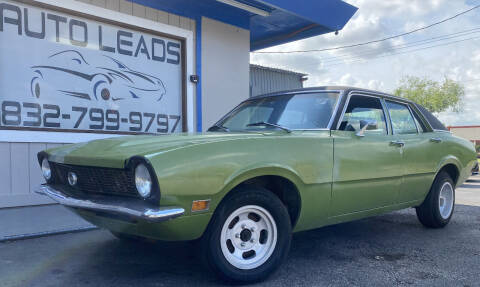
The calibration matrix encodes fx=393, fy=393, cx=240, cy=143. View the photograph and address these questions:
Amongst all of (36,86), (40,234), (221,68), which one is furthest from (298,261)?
(221,68)

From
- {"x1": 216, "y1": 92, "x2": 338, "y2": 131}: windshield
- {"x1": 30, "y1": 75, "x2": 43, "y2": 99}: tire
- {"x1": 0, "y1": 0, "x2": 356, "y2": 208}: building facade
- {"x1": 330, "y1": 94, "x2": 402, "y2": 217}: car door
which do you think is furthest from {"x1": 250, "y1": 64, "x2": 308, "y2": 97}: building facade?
{"x1": 330, "y1": 94, "x2": 402, "y2": 217}: car door

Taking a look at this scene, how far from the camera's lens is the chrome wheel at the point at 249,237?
2.86 meters

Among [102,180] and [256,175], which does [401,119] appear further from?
[102,180]

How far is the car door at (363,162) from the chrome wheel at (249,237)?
0.74 m

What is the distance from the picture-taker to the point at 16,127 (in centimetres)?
Answer: 542

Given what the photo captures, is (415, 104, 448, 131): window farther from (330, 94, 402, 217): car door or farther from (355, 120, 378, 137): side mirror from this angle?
(355, 120, 378, 137): side mirror

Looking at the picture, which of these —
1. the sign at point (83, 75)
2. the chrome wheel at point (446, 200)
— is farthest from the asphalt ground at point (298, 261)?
the sign at point (83, 75)

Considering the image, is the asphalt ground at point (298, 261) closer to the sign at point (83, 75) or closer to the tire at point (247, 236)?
the tire at point (247, 236)

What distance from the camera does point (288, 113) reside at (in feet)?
12.7

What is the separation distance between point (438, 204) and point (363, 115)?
1650 mm

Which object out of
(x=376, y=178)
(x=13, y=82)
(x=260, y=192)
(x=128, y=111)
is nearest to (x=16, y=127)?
(x=13, y=82)

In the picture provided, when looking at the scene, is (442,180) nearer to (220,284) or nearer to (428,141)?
(428,141)

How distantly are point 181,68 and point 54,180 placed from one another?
434 cm

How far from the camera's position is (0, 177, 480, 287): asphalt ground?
118 inches
